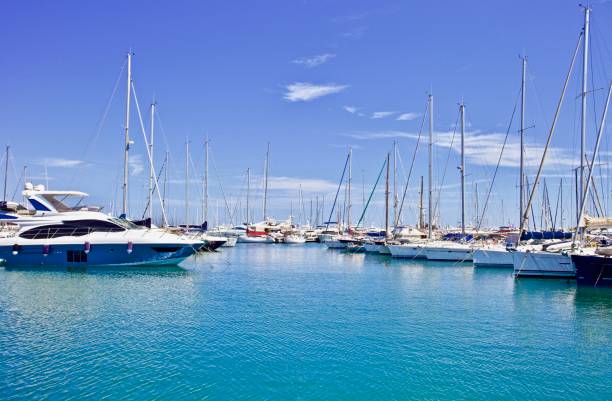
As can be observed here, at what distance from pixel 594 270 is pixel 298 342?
23213 millimetres

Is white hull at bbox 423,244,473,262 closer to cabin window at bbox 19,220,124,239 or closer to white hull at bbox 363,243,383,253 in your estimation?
white hull at bbox 363,243,383,253

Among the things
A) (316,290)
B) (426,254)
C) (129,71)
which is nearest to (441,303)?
(316,290)

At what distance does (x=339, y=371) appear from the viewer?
15.8 meters

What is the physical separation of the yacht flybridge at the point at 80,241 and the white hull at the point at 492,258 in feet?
88.9

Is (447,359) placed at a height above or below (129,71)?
below

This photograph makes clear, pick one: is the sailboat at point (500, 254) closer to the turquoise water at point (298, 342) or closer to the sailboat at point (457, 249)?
the sailboat at point (457, 249)

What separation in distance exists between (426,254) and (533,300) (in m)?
29.6

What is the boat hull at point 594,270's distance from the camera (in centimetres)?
3203

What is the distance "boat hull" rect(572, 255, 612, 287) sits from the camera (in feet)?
105

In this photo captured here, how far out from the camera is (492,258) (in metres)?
49.0

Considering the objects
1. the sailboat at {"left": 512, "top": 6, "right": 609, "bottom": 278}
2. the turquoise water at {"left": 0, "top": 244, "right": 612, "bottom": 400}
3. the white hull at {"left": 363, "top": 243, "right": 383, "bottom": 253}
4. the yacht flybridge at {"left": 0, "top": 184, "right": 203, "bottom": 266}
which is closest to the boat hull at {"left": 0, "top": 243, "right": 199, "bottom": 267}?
the yacht flybridge at {"left": 0, "top": 184, "right": 203, "bottom": 266}

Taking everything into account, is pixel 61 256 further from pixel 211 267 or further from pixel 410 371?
pixel 410 371

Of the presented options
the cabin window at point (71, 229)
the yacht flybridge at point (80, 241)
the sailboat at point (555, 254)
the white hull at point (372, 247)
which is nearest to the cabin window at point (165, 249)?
the yacht flybridge at point (80, 241)

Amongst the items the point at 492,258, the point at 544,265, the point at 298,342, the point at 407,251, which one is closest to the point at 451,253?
the point at 407,251
